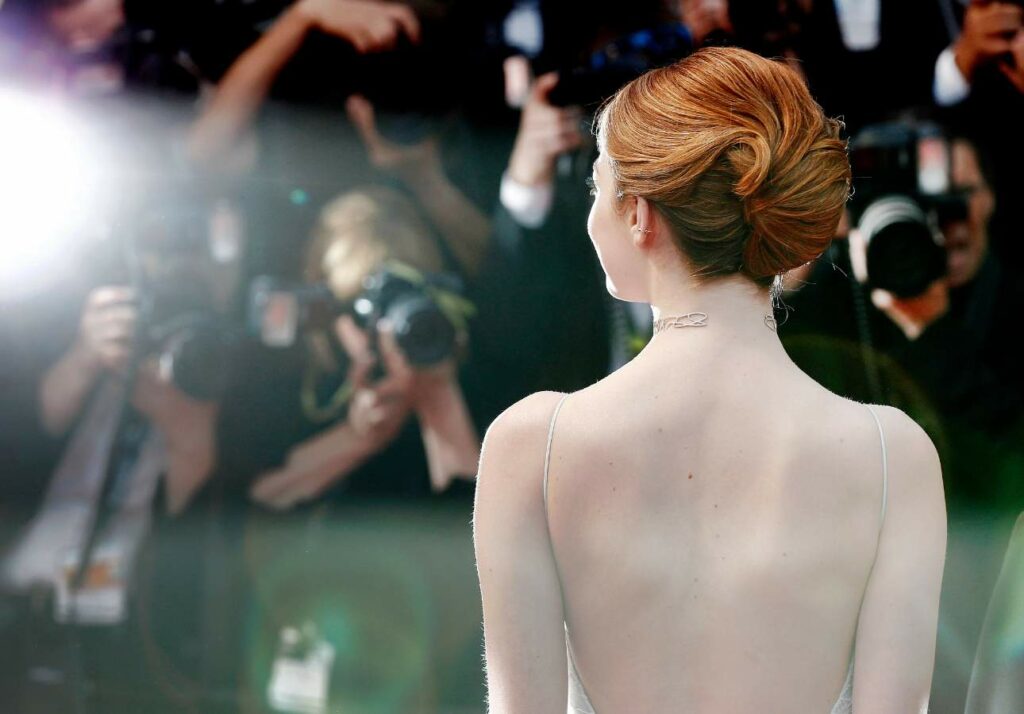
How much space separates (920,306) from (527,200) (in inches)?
41.2

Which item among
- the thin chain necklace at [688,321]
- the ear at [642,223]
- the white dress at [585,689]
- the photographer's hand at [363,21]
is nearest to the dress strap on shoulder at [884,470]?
the white dress at [585,689]

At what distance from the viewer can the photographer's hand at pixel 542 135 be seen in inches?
103

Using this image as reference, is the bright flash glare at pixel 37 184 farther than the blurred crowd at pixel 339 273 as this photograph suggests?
Yes

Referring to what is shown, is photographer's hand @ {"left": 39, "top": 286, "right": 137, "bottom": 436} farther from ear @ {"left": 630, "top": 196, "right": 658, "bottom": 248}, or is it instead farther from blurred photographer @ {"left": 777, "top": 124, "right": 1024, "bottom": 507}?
ear @ {"left": 630, "top": 196, "right": 658, "bottom": 248}

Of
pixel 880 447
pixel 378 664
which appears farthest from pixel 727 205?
pixel 378 664

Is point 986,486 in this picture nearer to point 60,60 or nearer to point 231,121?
point 231,121

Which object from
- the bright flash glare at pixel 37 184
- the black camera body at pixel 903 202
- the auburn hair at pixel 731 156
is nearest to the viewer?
the auburn hair at pixel 731 156

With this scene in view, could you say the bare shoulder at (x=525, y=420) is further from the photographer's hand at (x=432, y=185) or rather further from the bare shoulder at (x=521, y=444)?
the photographer's hand at (x=432, y=185)

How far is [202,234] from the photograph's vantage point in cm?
A: 273

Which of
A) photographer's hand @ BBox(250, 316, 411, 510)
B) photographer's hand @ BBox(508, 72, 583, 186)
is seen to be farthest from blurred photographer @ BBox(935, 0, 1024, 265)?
photographer's hand @ BBox(250, 316, 411, 510)

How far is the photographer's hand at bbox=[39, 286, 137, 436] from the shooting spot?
273 centimetres

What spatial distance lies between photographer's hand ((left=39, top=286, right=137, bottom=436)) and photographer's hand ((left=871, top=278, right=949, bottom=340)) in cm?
198

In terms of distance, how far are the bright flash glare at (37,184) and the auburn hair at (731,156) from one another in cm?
228

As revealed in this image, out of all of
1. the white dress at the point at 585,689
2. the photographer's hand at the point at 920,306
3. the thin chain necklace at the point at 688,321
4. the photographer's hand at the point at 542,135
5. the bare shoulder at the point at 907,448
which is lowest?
the photographer's hand at the point at 920,306
